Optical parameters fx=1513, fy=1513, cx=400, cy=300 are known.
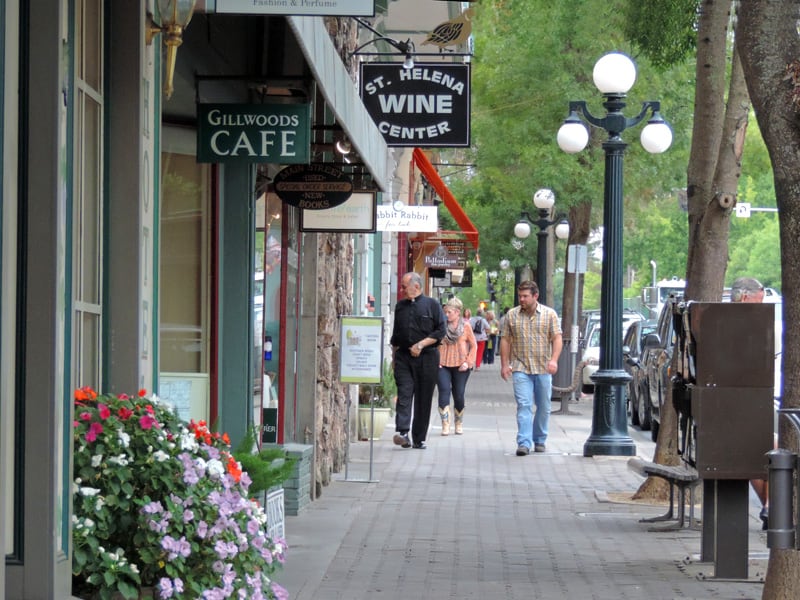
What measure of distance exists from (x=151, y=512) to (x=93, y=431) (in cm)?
38

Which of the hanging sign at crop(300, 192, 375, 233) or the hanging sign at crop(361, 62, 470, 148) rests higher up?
the hanging sign at crop(361, 62, 470, 148)

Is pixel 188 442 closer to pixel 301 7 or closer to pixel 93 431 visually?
pixel 93 431

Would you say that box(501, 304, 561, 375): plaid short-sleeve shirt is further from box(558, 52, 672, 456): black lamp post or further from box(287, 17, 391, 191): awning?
box(287, 17, 391, 191): awning

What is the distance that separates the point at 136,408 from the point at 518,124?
23.6m

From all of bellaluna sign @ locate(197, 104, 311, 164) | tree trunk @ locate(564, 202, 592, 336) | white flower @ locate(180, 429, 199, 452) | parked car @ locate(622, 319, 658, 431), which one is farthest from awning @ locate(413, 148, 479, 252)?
white flower @ locate(180, 429, 199, 452)

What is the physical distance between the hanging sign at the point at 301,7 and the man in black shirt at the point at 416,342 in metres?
10.1

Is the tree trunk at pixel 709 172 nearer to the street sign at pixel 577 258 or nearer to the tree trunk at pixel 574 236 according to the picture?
the street sign at pixel 577 258

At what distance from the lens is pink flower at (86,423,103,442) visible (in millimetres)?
5477

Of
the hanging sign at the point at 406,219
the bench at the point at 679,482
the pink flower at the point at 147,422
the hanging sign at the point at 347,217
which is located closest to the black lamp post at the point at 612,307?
the hanging sign at the point at 347,217

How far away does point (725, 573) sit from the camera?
8578 mm

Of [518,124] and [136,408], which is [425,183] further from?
[136,408]

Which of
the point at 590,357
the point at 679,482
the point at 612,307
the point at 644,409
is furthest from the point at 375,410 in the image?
the point at 590,357

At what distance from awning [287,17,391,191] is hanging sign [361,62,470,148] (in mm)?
2898

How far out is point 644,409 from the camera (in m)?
22.2
